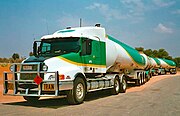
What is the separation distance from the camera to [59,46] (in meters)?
11.9

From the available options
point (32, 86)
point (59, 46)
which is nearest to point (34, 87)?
point (32, 86)

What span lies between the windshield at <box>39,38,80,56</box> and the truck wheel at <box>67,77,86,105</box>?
1.36 meters

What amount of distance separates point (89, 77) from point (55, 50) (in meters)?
2.30

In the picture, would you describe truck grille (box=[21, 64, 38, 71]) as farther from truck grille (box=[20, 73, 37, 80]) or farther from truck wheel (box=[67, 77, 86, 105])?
truck wheel (box=[67, 77, 86, 105])

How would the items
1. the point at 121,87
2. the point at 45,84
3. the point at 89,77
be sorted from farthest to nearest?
the point at 121,87
the point at 89,77
the point at 45,84

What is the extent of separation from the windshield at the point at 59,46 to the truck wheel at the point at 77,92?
4.47ft

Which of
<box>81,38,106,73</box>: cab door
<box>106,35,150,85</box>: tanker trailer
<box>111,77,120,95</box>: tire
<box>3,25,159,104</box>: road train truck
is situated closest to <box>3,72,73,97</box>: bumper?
<box>3,25,159,104</box>: road train truck

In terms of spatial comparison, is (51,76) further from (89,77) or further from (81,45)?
(89,77)

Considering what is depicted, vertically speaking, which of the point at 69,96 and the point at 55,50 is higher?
the point at 55,50

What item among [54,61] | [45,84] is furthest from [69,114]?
[54,61]

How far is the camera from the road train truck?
33.2 ft

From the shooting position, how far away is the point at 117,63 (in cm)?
1702

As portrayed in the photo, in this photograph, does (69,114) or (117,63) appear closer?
(69,114)

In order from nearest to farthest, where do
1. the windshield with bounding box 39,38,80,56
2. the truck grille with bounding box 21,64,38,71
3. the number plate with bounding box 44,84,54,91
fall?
the number plate with bounding box 44,84,54,91, the truck grille with bounding box 21,64,38,71, the windshield with bounding box 39,38,80,56
